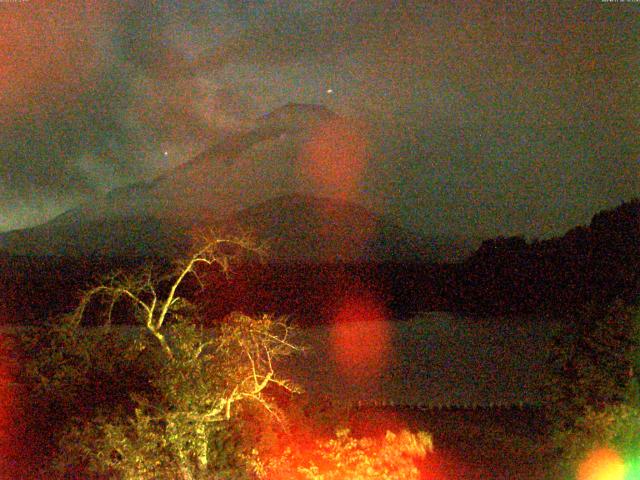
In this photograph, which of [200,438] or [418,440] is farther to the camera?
[418,440]

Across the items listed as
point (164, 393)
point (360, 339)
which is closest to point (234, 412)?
point (164, 393)

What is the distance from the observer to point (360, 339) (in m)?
16.8

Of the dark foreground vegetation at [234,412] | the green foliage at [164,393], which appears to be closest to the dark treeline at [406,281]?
the dark foreground vegetation at [234,412]

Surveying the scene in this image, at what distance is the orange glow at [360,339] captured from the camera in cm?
1462

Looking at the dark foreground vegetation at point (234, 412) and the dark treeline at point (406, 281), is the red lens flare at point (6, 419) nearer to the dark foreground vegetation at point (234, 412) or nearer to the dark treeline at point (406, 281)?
the dark foreground vegetation at point (234, 412)

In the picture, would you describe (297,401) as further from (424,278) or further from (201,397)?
(424,278)

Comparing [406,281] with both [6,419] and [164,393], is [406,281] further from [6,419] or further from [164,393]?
[164,393]

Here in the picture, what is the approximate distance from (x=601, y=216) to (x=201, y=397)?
48.3 feet

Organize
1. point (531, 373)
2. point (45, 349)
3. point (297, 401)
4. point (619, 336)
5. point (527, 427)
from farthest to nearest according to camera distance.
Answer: point (531, 373), point (527, 427), point (297, 401), point (45, 349), point (619, 336)

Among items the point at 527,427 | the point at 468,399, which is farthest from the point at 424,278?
the point at 527,427

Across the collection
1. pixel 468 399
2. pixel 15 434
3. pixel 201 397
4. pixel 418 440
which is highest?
pixel 201 397

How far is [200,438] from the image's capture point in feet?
21.4

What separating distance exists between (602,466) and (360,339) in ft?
31.6

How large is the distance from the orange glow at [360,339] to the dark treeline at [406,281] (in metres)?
0.52
